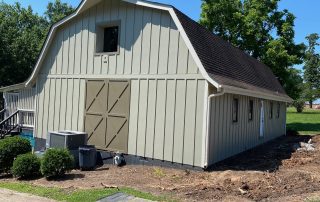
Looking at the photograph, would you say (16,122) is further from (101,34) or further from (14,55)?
(14,55)

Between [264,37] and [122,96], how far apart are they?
21.9m

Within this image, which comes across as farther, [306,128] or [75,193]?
[306,128]

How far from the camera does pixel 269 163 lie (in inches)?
499

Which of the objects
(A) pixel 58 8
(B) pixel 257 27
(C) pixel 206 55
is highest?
(A) pixel 58 8

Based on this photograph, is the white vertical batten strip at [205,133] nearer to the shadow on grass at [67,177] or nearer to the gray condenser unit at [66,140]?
the shadow on grass at [67,177]

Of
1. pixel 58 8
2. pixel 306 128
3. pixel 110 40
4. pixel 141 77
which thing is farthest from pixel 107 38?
pixel 58 8

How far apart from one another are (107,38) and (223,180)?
7241 millimetres

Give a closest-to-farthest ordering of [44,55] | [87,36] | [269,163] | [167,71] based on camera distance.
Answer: [167,71]
[269,163]
[87,36]
[44,55]

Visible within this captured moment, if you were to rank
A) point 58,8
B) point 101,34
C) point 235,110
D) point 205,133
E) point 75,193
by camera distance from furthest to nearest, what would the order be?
point 58,8
point 101,34
point 235,110
point 205,133
point 75,193

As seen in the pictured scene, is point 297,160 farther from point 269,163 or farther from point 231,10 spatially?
point 231,10

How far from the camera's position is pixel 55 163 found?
10.3 metres

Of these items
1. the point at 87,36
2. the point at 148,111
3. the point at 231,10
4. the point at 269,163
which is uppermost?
the point at 231,10

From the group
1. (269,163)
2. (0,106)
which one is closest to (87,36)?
(269,163)

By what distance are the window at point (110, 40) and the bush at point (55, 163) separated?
195 inches
